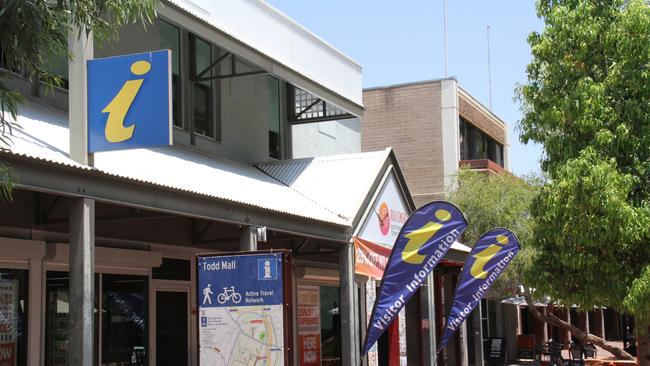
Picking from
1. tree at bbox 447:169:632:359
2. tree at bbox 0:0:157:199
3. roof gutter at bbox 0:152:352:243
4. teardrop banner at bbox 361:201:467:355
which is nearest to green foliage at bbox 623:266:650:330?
teardrop banner at bbox 361:201:467:355

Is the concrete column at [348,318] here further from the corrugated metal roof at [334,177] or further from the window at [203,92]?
the window at [203,92]

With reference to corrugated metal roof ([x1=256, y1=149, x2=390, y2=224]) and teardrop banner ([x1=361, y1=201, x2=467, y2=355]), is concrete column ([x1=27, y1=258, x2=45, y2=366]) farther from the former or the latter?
corrugated metal roof ([x1=256, y1=149, x2=390, y2=224])

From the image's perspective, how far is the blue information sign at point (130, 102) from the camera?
970cm

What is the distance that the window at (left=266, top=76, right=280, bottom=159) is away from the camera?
20047 mm

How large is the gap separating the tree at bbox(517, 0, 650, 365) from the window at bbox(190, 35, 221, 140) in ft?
19.6

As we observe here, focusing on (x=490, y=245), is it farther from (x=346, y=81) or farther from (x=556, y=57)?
(x=346, y=81)

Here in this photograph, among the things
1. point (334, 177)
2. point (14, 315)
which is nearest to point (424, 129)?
point (334, 177)

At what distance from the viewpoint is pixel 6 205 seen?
1199cm

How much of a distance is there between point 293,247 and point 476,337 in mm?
9013

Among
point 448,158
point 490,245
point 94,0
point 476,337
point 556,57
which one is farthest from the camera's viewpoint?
point 448,158

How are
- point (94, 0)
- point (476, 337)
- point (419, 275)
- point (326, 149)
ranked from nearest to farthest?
point (94, 0)
point (419, 275)
point (326, 149)
point (476, 337)

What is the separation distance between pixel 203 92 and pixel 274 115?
121 inches

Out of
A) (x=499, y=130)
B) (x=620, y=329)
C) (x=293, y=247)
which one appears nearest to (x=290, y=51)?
(x=293, y=247)

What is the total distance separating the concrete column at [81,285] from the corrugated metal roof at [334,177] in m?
6.74
